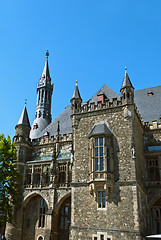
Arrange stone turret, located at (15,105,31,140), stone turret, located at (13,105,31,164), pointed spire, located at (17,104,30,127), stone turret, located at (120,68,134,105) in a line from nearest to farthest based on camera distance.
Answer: stone turret, located at (120,68,134,105) < stone turret, located at (13,105,31,164) < stone turret, located at (15,105,31,140) < pointed spire, located at (17,104,30,127)

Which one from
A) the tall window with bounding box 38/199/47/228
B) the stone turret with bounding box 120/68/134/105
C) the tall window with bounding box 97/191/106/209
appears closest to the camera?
the tall window with bounding box 97/191/106/209

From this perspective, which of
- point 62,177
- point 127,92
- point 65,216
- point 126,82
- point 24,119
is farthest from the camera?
point 24,119

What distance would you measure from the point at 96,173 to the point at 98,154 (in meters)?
1.53

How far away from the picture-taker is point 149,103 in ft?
89.6

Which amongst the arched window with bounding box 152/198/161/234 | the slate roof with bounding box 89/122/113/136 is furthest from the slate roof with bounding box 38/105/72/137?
the arched window with bounding box 152/198/161/234

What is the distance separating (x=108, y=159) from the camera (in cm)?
1866

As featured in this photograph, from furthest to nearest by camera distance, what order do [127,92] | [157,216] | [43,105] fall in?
[43,105], [157,216], [127,92]

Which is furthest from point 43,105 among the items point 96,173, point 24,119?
point 96,173

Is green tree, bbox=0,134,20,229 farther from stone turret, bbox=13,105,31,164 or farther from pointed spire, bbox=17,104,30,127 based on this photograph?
pointed spire, bbox=17,104,30,127

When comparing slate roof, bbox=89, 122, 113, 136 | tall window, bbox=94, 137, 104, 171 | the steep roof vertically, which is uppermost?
the steep roof

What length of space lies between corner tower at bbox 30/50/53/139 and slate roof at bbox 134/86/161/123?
1337 cm

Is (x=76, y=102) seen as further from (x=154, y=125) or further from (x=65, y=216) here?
(x=65, y=216)

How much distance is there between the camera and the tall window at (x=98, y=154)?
1856 centimetres

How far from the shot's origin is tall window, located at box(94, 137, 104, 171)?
18.6m
